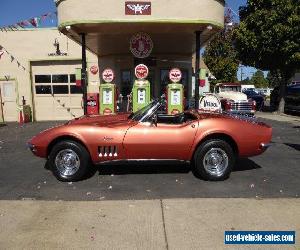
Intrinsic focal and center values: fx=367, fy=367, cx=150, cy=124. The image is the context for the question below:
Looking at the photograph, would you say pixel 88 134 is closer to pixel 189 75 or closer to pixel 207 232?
pixel 207 232

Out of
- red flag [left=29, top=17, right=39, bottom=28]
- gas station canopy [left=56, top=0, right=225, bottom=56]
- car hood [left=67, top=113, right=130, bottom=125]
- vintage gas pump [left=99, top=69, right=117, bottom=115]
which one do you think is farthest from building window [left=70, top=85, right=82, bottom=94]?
car hood [left=67, top=113, right=130, bottom=125]

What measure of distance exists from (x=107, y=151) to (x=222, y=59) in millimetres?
32730

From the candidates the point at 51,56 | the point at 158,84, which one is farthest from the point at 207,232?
the point at 51,56

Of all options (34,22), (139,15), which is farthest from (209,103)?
(34,22)

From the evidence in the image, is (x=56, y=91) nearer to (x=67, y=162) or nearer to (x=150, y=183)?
(x=67, y=162)

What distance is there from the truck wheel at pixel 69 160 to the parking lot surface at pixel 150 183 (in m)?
0.17

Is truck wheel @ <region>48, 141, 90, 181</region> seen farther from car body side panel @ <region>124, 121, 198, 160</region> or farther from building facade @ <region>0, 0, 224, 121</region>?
building facade @ <region>0, 0, 224, 121</region>

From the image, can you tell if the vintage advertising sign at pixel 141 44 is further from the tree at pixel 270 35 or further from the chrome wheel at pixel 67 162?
the tree at pixel 270 35

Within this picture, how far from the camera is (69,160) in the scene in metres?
6.68

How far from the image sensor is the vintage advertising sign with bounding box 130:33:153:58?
11.9 metres

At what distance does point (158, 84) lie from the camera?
16.4m

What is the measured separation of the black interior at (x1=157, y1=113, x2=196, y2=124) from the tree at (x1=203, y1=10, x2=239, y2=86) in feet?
103

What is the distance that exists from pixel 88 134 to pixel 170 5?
524 centimetres

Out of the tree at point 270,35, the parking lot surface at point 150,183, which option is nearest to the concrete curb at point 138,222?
the parking lot surface at point 150,183
